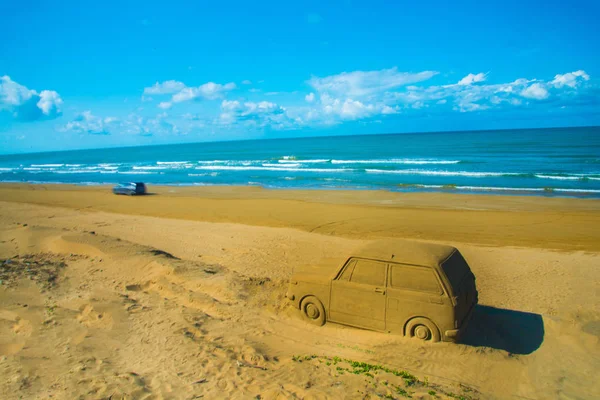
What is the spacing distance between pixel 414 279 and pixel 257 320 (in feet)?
11.1

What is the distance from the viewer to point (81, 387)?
209 inches

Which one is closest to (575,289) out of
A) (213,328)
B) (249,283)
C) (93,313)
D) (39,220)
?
(249,283)

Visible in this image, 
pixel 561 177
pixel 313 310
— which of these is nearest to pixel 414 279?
pixel 313 310

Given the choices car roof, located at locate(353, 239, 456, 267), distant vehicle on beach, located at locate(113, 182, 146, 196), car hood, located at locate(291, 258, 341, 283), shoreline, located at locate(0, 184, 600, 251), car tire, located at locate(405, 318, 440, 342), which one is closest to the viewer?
car tire, located at locate(405, 318, 440, 342)

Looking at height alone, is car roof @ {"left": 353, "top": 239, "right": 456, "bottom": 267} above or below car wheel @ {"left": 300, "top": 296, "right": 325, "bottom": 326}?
above

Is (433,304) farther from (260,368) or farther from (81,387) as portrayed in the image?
(81,387)

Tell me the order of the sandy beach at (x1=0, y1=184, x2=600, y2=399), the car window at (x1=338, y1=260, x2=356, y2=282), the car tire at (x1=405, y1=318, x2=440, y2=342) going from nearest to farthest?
the sandy beach at (x1=0, y1=184, x2=600, y2=399), the car tire at (x1=405, y1=318, x2=440, y2=342), the car window at (x1=338, y1=260, x2=356, y2=282)

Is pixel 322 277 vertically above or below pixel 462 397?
above

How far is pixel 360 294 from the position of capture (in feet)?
22.0

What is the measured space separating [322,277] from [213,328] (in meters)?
2.41

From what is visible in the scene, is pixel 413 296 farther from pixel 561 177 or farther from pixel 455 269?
pixel 561 177

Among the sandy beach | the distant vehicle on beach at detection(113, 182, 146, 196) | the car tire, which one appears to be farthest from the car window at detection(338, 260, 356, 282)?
the distant vehicle on beach at detection(113, 182, 146, 196)

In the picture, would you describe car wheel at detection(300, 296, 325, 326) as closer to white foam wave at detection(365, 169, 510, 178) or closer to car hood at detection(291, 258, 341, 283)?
car hood at detection(291, 258, 341, 283)

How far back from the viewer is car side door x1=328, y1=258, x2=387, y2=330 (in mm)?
6617
